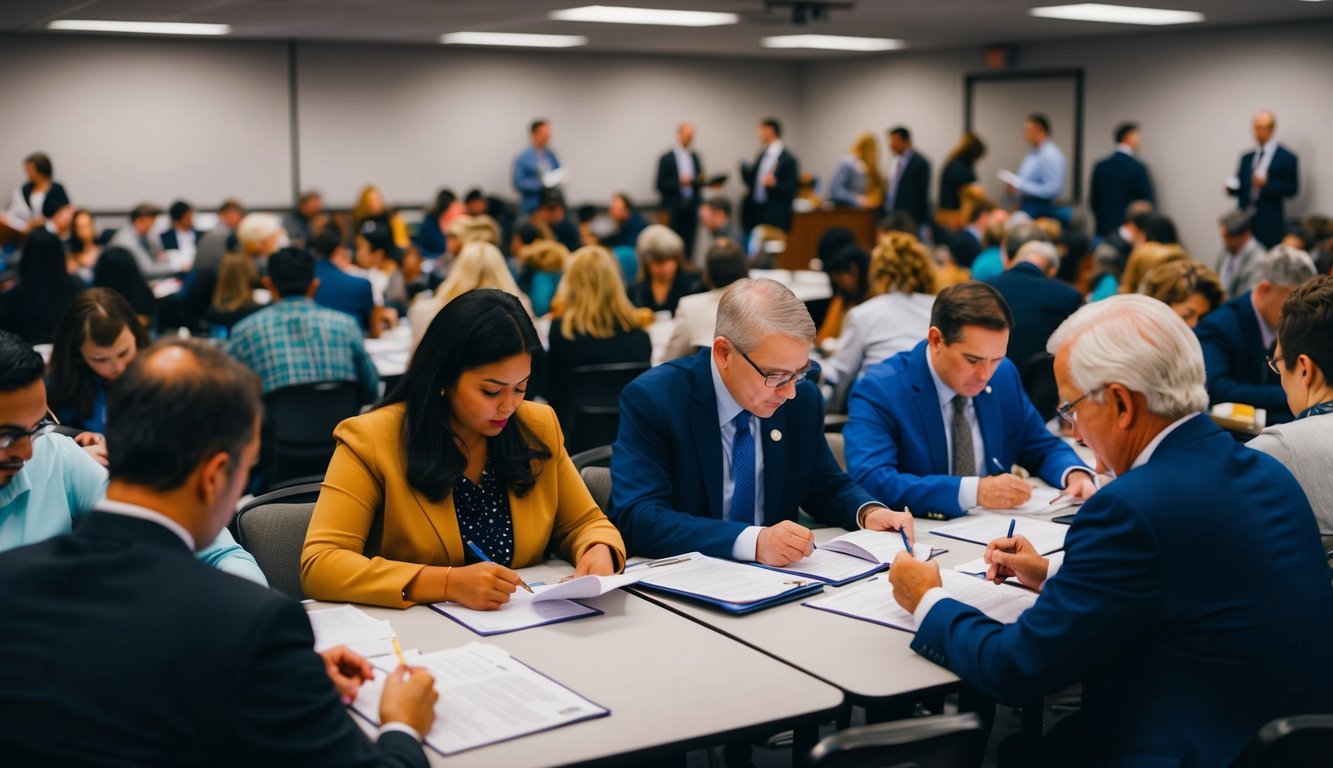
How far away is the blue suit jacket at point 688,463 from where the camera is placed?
9.77 feet

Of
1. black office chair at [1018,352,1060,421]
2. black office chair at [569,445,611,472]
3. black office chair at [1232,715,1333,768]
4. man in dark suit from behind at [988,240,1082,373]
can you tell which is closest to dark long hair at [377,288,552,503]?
black office chair at [569,445,611,472]

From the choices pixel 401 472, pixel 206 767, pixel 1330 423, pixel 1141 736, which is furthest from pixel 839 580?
pixel 206 767

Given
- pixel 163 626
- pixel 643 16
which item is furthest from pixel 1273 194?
pixel 163 626

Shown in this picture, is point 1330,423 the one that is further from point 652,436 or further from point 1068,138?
point 1068,138

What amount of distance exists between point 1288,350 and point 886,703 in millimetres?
1502

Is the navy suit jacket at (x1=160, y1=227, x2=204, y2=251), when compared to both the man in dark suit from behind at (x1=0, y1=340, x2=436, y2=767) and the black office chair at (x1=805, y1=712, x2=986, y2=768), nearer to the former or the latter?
the man in dark suit from behind at (x1=0, y1=340, x2=436, y2=767)

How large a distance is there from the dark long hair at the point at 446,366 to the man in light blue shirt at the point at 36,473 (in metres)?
0.41

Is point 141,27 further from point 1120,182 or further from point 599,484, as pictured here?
point 599,484

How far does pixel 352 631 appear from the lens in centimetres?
238

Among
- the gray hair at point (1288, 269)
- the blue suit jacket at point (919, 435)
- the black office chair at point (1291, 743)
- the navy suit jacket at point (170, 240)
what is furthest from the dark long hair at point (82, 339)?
the navy suit jacket at point (170, 240)

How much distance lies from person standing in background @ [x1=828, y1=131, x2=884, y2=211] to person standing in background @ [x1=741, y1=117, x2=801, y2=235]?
0.58 meters

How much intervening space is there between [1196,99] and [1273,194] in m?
1.71

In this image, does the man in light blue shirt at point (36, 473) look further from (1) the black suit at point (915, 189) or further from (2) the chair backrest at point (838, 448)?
(1) the black suit at point (915, 189)

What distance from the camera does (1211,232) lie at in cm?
1303
